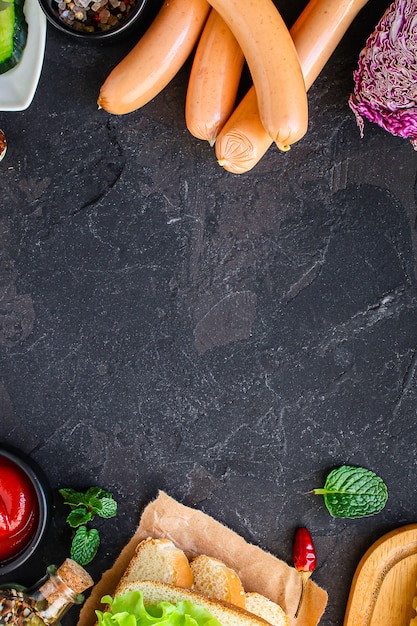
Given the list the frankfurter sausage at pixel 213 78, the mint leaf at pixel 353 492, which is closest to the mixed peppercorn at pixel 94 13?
the frankfurter sausage at pixel 213 78

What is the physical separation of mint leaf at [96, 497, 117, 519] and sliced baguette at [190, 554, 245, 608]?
276mm

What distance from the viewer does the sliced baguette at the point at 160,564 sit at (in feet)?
6.81

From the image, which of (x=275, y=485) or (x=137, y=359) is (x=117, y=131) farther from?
(x=275, y=485)

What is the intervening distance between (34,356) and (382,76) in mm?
1242

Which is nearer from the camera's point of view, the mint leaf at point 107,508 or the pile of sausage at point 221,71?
the pile of sausage at point 221,71

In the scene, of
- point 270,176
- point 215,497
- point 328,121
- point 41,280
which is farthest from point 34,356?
point 328,121

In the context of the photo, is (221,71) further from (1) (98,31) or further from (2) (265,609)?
(2) (265,609)

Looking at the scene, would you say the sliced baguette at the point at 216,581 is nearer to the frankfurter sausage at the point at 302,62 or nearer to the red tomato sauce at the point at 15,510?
the red tomato sauce at the point at 15,510

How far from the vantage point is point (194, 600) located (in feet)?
6.43

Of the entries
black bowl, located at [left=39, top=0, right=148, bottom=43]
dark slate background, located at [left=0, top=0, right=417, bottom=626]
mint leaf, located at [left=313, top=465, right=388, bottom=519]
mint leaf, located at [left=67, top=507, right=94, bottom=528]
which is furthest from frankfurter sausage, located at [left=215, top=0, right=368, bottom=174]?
mint leaf, located at [left=67, top=507, right=94, bottom=528]

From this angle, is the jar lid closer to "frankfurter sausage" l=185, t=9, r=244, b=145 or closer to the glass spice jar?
the glass spice jar

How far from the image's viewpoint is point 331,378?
2.16 m

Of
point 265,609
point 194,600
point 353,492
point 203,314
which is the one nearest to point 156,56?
point 203,314

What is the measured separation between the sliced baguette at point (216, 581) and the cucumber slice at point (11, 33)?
1457 mm
